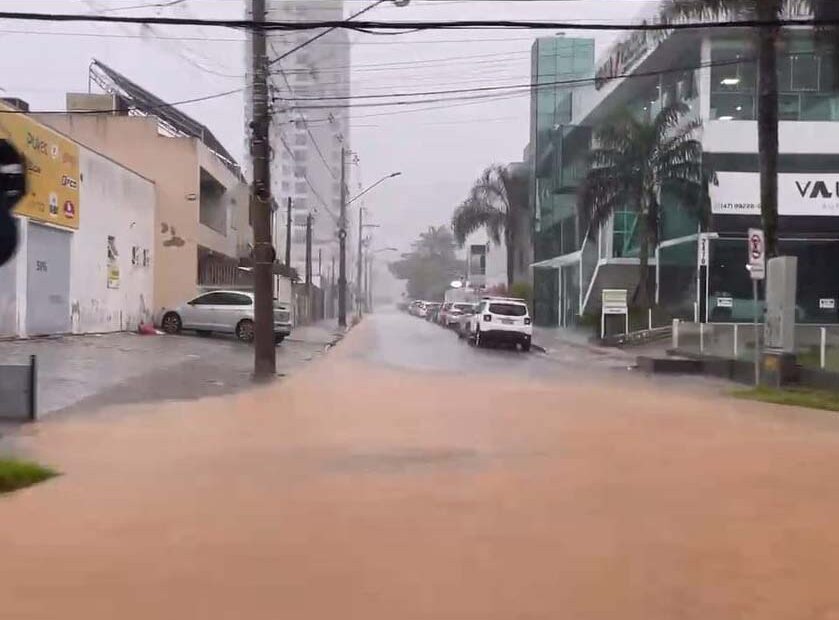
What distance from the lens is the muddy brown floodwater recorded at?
5723 mm

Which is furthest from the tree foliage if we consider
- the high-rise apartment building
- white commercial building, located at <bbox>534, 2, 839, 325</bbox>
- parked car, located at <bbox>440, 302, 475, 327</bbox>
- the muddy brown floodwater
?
the muddy brown floodwater

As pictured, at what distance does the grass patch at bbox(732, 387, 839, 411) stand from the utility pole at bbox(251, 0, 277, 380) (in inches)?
334

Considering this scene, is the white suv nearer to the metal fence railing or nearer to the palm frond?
the metal fence railing

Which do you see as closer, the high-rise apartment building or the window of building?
the high-rise apartment building

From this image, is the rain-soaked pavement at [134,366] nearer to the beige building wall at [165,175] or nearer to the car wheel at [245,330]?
the car wheel at [245,330]

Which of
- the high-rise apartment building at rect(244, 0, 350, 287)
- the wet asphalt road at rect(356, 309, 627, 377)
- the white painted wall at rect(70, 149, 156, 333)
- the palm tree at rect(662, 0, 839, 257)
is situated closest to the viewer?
the palm tree at rect(662, 0, 839, 257)

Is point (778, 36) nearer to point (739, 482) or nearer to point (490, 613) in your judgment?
point (739, 482)

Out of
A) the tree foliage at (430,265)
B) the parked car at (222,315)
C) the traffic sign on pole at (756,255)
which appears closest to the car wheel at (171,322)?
the parked car at (222,315)

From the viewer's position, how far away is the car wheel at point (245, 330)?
30.3 metres

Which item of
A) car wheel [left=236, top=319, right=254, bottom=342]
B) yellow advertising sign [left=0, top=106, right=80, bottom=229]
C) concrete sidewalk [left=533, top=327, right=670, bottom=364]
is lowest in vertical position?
concrete sidewalk [left=533, top=327, right=670, bottom=364]

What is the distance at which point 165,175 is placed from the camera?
124 feet

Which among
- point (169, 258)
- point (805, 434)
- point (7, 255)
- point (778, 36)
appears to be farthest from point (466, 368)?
point (169, 258)

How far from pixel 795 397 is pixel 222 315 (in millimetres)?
18626

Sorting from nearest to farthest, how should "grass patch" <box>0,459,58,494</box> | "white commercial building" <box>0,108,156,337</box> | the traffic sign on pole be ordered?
"grass patch" <box>0,459,58,494</box> < the traffic sign on pole < "white commercial building" <box>0,108,156,337</box>
